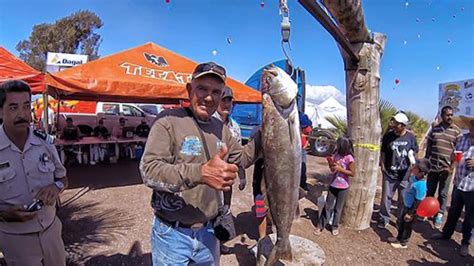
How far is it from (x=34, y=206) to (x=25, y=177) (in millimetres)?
249

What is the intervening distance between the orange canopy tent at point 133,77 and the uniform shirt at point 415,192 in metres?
5.00

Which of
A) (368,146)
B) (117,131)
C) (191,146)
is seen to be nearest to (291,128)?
(191,146)

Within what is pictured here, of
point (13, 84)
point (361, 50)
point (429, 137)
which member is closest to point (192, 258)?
point (13, 84)

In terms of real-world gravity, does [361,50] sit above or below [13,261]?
above

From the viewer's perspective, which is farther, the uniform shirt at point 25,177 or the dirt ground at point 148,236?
the dirt ground at point 148,236

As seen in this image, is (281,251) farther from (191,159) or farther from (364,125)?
(364,125)

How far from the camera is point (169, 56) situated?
314 inches

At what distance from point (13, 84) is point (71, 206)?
450 cm

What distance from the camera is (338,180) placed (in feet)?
15.9

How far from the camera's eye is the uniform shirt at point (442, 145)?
18.2 ft

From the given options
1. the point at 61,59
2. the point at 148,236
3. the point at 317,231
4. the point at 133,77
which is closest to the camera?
the point at 148,236

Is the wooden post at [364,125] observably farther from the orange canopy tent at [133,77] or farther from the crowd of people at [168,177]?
the orange canopy tent at [133,77]

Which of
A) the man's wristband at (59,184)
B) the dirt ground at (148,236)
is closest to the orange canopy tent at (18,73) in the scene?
the dirt ground at (148,236)

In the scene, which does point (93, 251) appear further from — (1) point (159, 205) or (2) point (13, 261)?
(1) point (159, 205)
